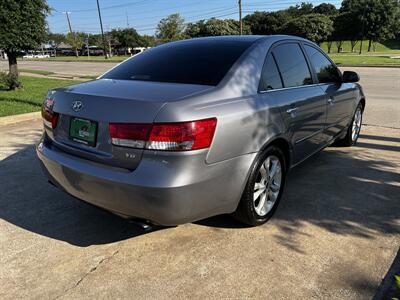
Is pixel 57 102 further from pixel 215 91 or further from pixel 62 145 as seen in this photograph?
pixel 215 91

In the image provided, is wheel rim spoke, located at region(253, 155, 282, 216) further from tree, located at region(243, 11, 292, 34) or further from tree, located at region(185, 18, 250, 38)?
tree, located at region(243, 11, 292, 34)

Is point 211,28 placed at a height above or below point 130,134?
above

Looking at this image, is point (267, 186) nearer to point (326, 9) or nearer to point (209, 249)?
point (209, 249)

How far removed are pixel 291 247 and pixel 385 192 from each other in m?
1.69

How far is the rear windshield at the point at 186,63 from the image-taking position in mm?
3318

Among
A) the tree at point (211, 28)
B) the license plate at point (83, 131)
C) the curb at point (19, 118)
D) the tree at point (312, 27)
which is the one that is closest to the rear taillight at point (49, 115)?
the license plate at point (83, 131)

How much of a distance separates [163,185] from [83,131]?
32.1 inches

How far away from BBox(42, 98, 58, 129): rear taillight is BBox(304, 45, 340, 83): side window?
2804mm

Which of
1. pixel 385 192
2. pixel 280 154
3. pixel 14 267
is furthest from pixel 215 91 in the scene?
pixel 385 192

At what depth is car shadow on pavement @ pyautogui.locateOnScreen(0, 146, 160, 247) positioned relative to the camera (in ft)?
11.2

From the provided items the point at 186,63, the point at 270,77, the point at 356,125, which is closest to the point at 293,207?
the point at 270,77

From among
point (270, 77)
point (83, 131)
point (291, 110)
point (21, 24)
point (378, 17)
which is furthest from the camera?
point (378, 17)

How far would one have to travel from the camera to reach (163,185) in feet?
8.54

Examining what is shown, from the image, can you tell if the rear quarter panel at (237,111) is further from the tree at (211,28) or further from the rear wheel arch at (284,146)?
the tree at (211,28)
